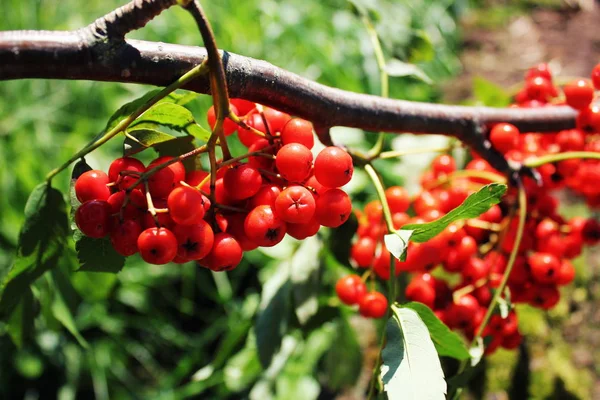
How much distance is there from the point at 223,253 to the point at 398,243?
30 centimetres

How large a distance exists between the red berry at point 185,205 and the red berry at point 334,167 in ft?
0.73

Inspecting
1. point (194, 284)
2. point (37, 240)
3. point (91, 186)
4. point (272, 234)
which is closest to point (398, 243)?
point (272, 234)

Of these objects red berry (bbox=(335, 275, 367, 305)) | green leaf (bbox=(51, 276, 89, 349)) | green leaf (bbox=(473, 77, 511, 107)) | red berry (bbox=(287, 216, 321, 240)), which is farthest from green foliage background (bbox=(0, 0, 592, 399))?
red berry (bbox=(287, 216, 321, 240))

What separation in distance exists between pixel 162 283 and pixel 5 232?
30.5 inches

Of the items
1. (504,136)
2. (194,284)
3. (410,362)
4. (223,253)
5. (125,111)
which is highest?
(125,111)

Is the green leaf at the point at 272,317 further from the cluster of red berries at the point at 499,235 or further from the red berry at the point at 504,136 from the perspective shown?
the red berry at the point at 504,136

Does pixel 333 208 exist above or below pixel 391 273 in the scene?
above

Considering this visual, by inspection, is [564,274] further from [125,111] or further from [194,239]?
[125,111]

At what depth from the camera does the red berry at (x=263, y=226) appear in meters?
1.00

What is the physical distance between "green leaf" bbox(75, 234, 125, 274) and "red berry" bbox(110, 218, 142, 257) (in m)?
0.12

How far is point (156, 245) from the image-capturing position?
0.95m

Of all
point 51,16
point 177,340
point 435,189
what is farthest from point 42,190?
point 51,16

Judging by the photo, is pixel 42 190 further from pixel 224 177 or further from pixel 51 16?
pixel 51 16

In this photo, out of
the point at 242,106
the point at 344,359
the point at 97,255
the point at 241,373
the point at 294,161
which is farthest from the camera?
the point at 241,373
